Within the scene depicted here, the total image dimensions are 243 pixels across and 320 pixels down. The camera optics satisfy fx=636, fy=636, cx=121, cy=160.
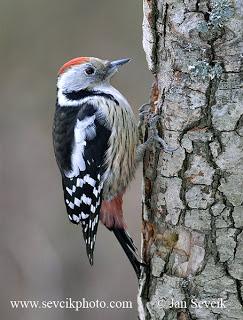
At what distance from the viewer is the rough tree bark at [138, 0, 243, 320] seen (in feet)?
10.1

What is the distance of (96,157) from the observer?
4.13 meters

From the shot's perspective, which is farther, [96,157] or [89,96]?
[89,96]

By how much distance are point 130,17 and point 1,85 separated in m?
1.68

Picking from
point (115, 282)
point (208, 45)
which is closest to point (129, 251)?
point (208, 45)

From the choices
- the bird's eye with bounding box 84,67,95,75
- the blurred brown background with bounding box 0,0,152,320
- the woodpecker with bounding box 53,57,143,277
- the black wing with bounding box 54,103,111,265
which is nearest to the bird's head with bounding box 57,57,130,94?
the bird's eye with bounding box 84,67,95,75

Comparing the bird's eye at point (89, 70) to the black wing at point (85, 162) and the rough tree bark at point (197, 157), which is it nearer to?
the black wing at point (85, 162)

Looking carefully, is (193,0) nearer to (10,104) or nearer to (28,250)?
(28,250)

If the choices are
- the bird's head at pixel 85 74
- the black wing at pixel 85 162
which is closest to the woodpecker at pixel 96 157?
the black wing at pixel 85 162

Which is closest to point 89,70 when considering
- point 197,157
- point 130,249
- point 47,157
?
point 130,249

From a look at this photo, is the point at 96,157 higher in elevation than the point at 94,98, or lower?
lower

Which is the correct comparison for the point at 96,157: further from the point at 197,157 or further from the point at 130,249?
the point at 197,157

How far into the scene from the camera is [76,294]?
21.2 ft

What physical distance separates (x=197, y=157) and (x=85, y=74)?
143cm

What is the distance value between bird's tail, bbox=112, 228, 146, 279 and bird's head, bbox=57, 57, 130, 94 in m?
1.06
